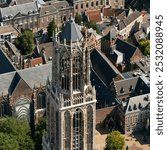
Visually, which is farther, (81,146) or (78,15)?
(78,15)

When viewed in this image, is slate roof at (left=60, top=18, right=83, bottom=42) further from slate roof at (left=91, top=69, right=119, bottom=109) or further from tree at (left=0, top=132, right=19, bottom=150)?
slate roof at (left=91, top=69, right=119, bottom=109)

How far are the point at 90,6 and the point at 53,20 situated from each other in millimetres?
21420

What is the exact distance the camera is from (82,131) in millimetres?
97312

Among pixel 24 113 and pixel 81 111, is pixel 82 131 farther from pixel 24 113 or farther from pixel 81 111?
pixel 24 113

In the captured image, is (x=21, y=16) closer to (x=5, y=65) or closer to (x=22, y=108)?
(x=5, y=65)

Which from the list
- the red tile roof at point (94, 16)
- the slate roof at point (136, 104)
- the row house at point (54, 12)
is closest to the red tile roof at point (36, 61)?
the slate roof at point (136, 104)

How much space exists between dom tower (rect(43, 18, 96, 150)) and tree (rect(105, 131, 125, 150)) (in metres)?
25.1

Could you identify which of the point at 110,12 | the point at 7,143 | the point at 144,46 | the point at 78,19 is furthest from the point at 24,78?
the point at 110,12

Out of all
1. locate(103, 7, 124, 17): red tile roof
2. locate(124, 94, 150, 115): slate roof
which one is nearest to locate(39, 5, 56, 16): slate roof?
locate(103, 7, 124, 17): red tile roof

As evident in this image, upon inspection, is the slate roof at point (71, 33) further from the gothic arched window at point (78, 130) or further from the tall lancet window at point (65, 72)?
the gothic arched window at point (78, 130)

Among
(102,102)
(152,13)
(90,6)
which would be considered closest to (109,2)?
(90,6)

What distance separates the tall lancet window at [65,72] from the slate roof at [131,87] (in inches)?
1927

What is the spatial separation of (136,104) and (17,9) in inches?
2467

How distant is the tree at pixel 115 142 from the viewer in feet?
409
